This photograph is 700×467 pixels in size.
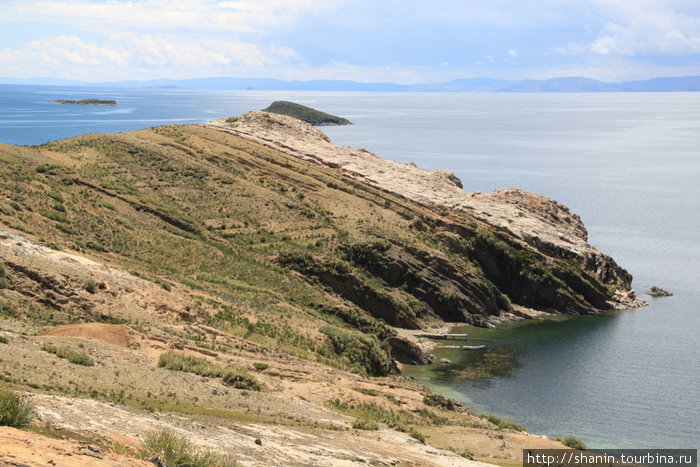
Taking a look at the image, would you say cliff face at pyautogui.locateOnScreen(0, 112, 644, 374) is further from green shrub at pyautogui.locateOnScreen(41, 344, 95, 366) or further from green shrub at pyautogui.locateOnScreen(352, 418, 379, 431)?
green shrub at pyautogui.locateOnScreen(352, 418, 379, 431)

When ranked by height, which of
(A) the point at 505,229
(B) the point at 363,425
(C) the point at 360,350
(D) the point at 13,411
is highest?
(D) the point at 13,411

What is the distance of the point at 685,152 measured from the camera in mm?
184500

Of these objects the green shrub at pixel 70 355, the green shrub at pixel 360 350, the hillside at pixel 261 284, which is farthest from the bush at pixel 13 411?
the green shrub at pixel 360 350

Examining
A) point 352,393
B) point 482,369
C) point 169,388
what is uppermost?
point 169,388

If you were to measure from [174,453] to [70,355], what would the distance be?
35.7 feet

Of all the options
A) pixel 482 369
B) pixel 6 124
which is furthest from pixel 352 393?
pixel 6 124

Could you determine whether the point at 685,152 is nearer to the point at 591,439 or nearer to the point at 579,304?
the point at 579,304

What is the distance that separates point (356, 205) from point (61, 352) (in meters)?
46.0

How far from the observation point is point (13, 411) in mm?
13047

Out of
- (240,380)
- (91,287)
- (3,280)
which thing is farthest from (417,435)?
(3,280)

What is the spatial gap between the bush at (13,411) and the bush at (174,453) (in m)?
2.22

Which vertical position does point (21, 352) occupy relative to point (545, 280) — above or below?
above

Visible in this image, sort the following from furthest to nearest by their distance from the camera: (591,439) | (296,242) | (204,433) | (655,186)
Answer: (655,186) < (296,242) < (591,439) < (204,433)

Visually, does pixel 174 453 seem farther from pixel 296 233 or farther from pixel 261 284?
pixel 296 233
